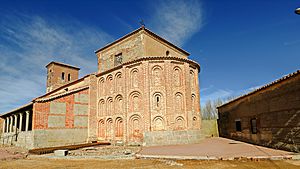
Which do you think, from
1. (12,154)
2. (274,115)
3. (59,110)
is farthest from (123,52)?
(274,115)

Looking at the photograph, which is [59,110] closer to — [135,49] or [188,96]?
[135,49]

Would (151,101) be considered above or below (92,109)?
above

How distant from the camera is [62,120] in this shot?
17859 millimetres

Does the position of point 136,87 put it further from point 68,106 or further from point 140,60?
point 68,106

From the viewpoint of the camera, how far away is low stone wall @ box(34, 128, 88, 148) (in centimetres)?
1625

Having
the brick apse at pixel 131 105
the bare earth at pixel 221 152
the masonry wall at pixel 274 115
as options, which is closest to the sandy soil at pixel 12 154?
the brick apse at pixel 131 105

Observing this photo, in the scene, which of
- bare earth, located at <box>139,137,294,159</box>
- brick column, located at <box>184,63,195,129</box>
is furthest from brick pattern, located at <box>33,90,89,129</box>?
brick column, located at <box>184,63,195,129</box>

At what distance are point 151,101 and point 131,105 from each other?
6.44 feet

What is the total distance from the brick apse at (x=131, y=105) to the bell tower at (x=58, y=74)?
15359mm

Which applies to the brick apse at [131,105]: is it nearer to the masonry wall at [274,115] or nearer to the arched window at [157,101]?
the arched window at [157,101]

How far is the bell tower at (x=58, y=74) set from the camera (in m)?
35.4

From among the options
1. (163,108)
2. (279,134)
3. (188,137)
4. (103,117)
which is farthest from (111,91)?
(279,134)

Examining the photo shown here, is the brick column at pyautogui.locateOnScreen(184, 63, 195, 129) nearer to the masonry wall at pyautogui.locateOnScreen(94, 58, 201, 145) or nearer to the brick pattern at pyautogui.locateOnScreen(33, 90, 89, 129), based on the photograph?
the masonry wall at pyautogui.locateOnScreen(94, 58, 201, 145)

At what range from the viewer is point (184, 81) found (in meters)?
17.8
